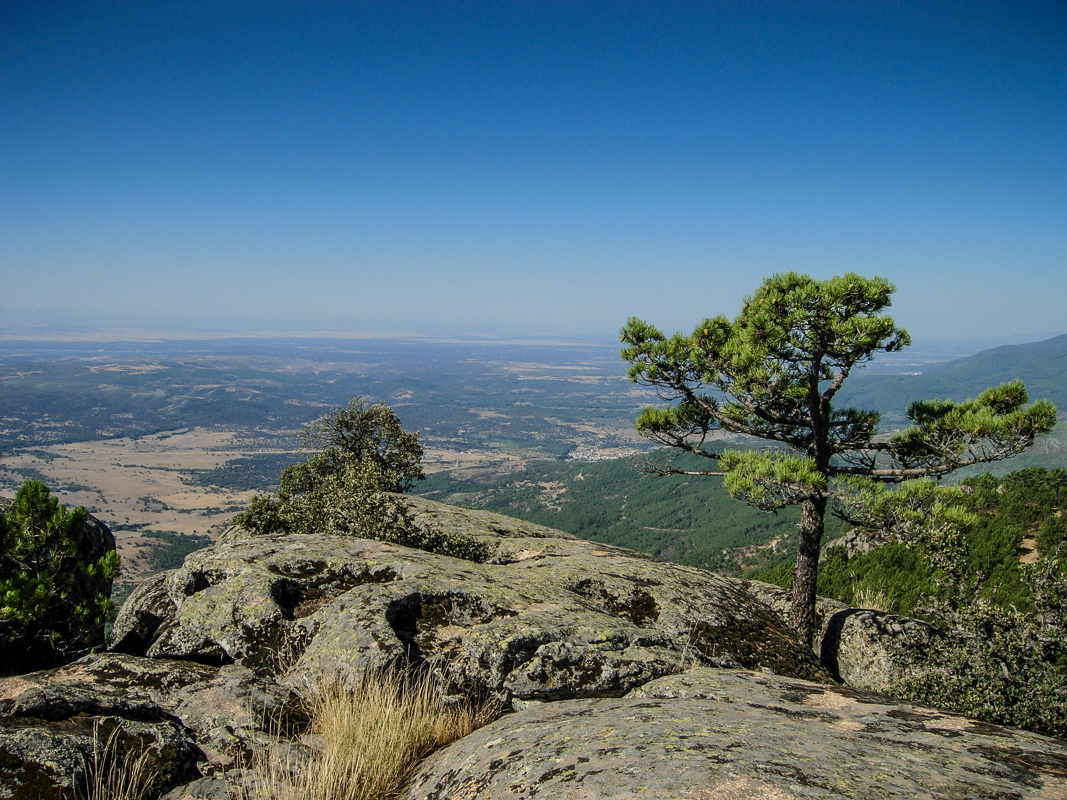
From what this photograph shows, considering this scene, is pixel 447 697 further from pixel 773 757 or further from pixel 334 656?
pixel 773 757

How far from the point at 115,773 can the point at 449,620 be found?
368 cm

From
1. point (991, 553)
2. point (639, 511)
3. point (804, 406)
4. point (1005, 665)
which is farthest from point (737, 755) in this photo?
point (639, 511)

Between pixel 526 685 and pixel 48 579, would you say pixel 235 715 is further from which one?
pixel 48 579

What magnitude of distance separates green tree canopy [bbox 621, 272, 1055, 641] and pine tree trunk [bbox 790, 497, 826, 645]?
0.06 feet

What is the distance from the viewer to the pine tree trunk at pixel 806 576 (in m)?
9.88

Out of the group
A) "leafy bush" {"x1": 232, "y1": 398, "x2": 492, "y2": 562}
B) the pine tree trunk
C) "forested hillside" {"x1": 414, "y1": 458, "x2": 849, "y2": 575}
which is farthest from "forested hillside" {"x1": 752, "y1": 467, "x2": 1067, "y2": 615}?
"forested hillside" {"x1": 414, "y1": 458, "x2": 849, "y2": 575}

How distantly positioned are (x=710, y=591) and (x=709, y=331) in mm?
5008

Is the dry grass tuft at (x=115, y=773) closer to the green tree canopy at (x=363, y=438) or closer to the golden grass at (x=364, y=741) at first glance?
the golden grass at (x=364, y=741)

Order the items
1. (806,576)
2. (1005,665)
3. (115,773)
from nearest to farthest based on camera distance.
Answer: (115,773)
(1005,665)
(806,576)

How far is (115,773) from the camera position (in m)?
3.88

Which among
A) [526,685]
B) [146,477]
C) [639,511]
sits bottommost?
[639,511]

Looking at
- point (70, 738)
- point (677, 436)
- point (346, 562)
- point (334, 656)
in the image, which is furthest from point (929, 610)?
point (70, 738)

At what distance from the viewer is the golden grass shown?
12.2 ft

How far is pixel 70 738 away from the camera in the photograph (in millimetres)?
3738
